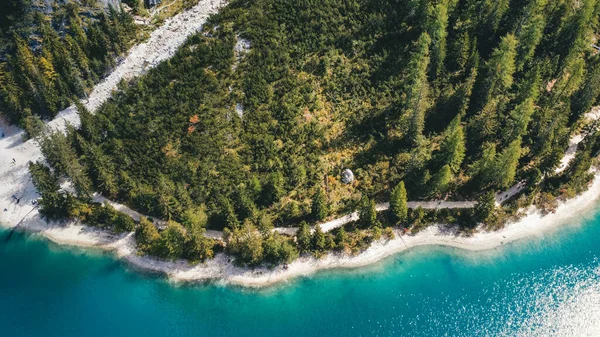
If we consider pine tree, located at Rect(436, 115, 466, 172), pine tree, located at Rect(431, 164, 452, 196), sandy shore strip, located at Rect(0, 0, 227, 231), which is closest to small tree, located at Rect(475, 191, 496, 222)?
pine tree, located at Rect(431, 164, 452, 196)

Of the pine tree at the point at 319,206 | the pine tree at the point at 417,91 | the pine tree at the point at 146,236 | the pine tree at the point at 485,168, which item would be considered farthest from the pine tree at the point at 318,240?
the pine tree at the point at 485,168

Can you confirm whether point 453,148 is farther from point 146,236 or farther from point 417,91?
point 146,236

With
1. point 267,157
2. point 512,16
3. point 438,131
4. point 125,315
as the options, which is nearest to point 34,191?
point 125,315

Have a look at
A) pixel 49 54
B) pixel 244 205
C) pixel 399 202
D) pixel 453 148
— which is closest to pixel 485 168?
pixel 453 148

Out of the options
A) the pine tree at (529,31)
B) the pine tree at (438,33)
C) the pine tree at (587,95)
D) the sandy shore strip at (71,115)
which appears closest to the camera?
the sandy shore strip at (71,115)

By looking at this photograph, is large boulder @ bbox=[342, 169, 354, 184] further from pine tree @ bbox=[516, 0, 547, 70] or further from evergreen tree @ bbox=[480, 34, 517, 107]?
pine tree @ bbox=[516, 0, 547, 70]

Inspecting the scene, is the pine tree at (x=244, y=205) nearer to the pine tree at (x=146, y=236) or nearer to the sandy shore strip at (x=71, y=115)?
the pine tree at (x=146, y=236)

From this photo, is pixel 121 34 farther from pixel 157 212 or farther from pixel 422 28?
pixel 422 28
